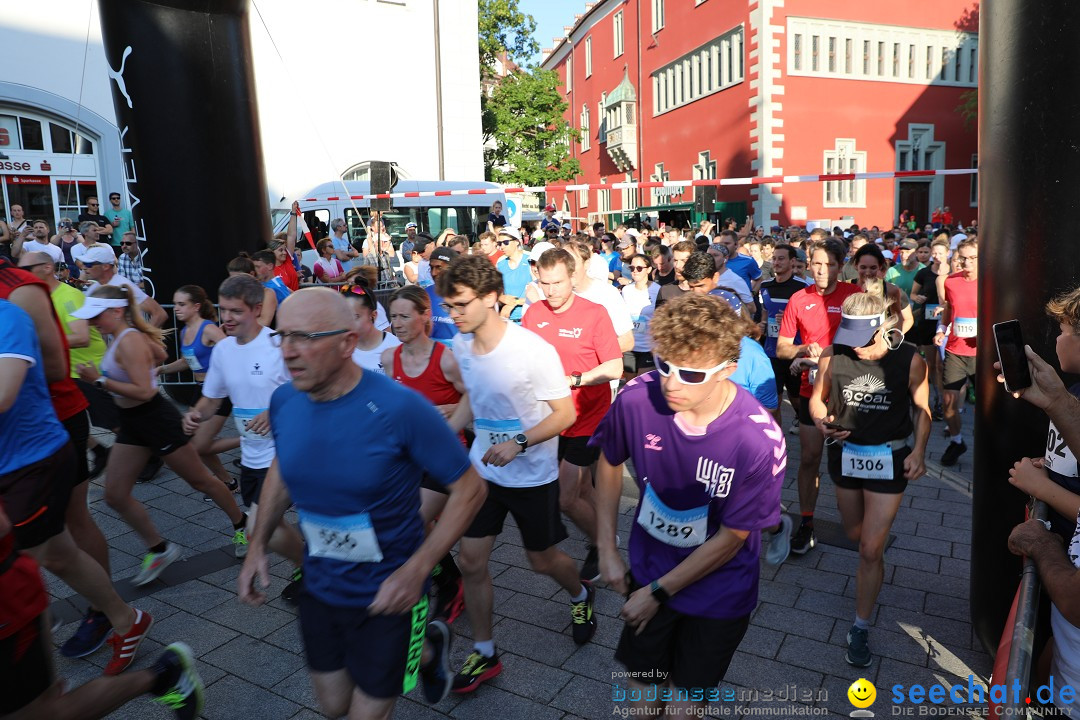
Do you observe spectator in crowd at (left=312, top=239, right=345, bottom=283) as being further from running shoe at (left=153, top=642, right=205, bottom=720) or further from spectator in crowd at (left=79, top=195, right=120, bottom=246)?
running shoe at (left=153, top=642, right=205, bottom=720)

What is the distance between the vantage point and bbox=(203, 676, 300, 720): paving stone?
11.1 ft

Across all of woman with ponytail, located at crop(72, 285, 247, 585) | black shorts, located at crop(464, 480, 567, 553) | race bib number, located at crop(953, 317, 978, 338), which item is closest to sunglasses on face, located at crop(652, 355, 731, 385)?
black shorts, located at crop(464, 480, 567, 553)

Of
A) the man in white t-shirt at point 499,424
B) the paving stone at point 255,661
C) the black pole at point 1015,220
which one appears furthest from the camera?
the paving stone at point 255,661

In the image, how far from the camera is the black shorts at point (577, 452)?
15.3ft

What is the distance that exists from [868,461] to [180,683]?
3.32 m

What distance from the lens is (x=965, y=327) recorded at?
6949 mm

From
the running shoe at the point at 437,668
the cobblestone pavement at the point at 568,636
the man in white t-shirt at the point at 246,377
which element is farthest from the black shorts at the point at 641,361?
the running shoe at the point at 437,668

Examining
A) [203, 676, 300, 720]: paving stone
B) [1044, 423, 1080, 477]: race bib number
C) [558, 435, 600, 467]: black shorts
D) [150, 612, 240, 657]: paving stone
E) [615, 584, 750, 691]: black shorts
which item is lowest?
[203, 676, 300, 720]: paving stone

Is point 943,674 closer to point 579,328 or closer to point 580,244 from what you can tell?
point 579,328

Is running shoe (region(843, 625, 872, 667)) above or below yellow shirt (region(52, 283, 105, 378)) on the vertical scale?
below

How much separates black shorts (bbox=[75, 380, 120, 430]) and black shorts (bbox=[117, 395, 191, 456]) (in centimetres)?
64

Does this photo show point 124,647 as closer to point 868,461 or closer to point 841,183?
point 868,461

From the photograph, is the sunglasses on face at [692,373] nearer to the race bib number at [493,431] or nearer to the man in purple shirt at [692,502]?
the man in purple shirt at [692,502]

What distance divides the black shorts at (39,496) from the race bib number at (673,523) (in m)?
2.65
